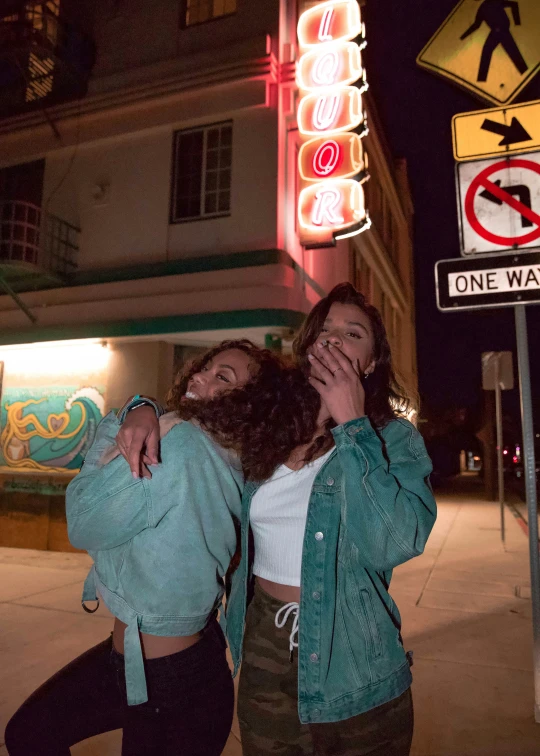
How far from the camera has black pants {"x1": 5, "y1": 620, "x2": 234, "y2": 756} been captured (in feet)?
5.09

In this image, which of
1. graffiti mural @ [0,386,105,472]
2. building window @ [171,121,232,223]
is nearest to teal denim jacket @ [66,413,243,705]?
graffiti mural @ [0,386,105,472]

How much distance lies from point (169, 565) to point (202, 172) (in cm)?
834

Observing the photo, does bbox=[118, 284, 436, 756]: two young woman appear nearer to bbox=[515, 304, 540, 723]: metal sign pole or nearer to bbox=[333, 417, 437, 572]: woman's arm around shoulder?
bbox=[333, 417, 437, 572]: woman's arm around shoulder

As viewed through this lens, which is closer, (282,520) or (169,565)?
(169,565)

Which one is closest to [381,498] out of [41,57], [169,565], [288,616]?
[288,616]

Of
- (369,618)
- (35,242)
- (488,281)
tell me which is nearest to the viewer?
(369,618)

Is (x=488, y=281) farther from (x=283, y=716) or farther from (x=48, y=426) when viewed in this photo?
(x=48, y=426)

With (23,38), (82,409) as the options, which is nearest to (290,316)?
(82,409)

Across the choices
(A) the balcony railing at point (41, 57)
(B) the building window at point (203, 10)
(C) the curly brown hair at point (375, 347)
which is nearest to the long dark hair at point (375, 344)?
(C) the curly brown hair at point (375, 347)

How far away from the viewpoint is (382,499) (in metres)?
1.33

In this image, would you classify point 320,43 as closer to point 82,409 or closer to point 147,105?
point 147,105

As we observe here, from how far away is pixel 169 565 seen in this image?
1.51 m

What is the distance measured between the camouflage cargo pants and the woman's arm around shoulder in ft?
1.40

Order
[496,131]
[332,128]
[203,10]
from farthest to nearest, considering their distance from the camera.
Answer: [203,10], [332,128], [496,131]
